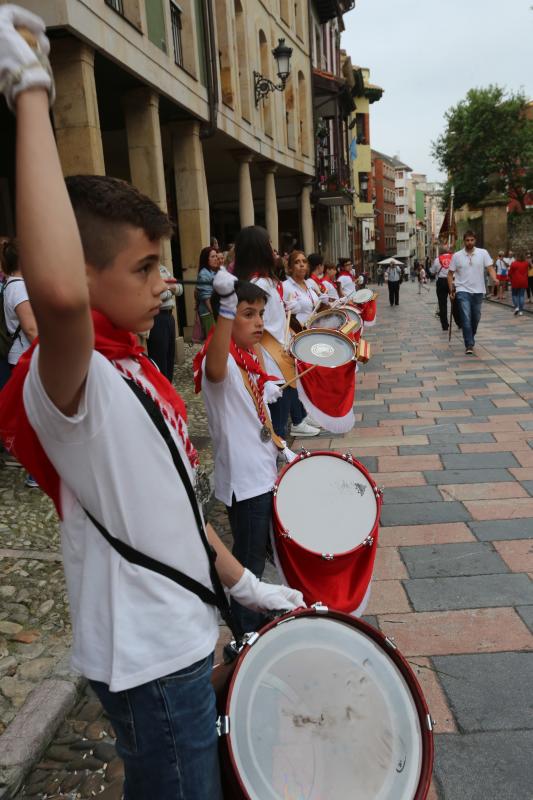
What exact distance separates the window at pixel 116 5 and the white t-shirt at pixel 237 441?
7947mm

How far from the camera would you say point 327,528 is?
2686mm

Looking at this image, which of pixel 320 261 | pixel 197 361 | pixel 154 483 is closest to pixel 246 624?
pixel 197 361

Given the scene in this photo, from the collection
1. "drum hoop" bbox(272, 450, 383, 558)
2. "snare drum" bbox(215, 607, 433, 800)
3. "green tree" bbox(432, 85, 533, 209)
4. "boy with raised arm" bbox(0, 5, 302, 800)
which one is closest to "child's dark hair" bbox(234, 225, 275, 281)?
"drum hoop" bbox(272, 450, 383, 558)

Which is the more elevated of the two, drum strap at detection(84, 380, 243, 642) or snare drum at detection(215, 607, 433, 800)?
drum strap at detection(84, 380, 243, 642)

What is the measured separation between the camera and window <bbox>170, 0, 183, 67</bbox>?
Result: 470 inches

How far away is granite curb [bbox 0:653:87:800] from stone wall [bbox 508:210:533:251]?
114 ft

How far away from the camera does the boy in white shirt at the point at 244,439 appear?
2.78 m

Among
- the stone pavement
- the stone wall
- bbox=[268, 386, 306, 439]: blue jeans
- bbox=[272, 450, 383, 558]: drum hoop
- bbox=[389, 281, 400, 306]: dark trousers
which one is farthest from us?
the stone wall

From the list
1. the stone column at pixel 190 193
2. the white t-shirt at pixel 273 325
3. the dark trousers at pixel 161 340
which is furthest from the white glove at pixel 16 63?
the stone column at pixel 190 193

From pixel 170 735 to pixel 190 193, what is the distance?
12612mm

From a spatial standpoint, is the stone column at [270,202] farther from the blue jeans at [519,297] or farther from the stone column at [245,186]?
the blue jeans at [519,297]

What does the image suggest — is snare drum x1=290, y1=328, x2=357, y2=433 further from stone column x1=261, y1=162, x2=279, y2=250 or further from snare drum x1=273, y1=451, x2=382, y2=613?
stone column x1=261, y1=162, x2=279, y2=250

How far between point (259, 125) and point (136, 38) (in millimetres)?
8322

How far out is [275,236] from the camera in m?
19.4
